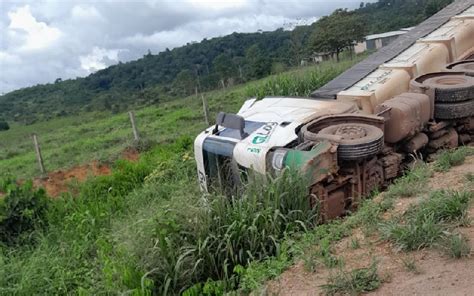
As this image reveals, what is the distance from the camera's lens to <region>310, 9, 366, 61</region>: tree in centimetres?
3409

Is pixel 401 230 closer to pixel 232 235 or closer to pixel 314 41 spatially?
pixel 232 235

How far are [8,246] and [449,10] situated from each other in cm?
915

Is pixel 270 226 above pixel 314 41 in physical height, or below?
below

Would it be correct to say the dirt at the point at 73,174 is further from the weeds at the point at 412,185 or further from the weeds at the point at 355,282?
the weeds at the point at 355,282

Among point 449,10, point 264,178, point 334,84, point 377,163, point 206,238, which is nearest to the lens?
point 206,238

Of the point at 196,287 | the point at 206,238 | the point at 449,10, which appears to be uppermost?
the point at 449,10

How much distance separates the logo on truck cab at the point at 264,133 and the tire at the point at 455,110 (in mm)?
2082

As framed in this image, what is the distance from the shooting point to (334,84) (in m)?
7.72

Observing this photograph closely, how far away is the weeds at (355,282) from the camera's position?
279cm

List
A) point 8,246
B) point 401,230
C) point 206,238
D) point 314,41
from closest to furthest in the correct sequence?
point 401,230 < point 206,238 < point 8,246 < point 314,41

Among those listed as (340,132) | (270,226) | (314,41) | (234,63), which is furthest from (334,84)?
(234,63)

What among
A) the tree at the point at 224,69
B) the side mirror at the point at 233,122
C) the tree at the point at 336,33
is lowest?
the side mirror at the point at 233,122

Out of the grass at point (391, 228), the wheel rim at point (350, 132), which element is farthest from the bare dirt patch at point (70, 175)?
the grass at point (391, 228)

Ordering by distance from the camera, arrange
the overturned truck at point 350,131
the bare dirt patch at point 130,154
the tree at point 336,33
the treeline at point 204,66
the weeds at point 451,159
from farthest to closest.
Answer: the treeline at point 204,66 → the tree at point 336,33 → the bare dirt patch at point 130,154 → the overturned truck at point 350,131 → the weeds at point 451,159
